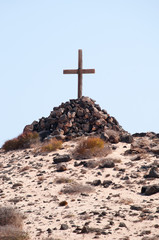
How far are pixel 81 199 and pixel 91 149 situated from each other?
6528 mm

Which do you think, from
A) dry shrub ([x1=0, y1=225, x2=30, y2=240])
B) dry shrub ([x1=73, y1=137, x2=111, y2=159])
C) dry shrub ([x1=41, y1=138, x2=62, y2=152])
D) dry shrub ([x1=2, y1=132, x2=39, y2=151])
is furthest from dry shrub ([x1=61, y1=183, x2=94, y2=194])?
dry shrub ([x1=2, y1=132, x2=39, y2=151])

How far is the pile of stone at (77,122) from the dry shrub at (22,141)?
0.57 metres

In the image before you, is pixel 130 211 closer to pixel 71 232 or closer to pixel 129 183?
pixel 71 232

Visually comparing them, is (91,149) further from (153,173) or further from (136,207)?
(136,207)

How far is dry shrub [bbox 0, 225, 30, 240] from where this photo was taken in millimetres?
10305

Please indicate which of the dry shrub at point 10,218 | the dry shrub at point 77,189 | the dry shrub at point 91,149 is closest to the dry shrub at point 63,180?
the dry shrub at point 77,189

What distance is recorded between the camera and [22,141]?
2520 centimetres

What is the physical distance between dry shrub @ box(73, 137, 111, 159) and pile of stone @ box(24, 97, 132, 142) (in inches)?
113

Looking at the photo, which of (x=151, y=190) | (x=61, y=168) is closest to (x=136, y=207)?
(x=151, y=190)

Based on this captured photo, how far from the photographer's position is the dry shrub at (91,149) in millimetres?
20656

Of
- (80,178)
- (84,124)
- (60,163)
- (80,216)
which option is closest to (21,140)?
(84,124)

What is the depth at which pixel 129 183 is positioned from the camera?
52.4 feet

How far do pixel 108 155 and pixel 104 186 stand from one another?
5013mm

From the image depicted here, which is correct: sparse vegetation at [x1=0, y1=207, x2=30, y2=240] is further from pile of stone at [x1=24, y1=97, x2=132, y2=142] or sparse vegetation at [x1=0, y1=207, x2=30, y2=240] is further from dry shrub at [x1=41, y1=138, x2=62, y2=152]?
pile of stone at [x1=24, y1=97, x2=132, y2=142]
